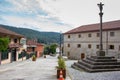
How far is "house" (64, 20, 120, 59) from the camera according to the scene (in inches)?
1683

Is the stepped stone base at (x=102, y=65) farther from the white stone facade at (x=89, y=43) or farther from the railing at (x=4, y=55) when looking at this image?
the white stone facade at (x=89, y=43)

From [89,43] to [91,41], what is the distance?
919mm

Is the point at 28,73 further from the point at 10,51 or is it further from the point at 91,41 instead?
the point at 91,41

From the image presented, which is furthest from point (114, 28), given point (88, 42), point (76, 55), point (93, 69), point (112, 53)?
point (93, 69)

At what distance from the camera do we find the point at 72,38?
55.3 meters

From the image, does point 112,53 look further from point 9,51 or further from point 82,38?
point 9,51

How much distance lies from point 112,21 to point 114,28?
291 inches

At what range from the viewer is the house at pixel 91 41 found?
140ft

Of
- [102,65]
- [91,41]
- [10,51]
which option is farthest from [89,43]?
[102,65]

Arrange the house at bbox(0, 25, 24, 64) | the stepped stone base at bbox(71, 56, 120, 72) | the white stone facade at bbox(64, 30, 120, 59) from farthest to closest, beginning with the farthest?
the white stone facade at bbox(64, 30, 120, 59) → the house at bbox(0, 25, 24, 64) → the stepped stone base at bbox(71, 56, 120, 72)

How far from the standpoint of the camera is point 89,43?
49.8 metres

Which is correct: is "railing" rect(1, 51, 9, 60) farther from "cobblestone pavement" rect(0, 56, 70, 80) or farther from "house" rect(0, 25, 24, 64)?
"cobblestone pavement" rect(0, 56, 70, 80)

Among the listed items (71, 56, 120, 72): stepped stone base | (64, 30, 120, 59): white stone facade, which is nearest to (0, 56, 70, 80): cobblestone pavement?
(71, 56, 120, 72): stepped stone base

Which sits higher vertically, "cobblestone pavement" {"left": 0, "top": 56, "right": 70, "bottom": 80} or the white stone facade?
the white stone facade
